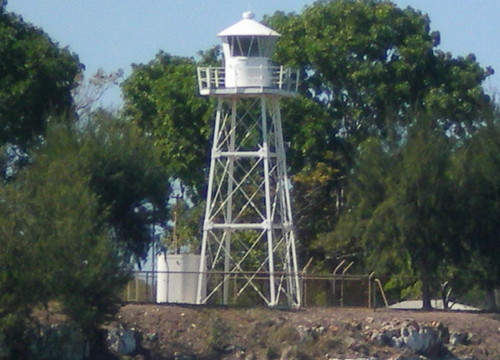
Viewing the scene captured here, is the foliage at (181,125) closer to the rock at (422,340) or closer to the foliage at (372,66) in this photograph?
the foliage at (372,66)

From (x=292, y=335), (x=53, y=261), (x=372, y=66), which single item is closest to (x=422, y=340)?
(x=292, y=335)

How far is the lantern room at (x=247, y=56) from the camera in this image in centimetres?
5738

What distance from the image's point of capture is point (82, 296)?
155 feet

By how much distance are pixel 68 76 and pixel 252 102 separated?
7.36 metres

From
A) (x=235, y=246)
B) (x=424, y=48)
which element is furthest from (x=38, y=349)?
(x=424, y=48)

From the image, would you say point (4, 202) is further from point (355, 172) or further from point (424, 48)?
point (424, 48)

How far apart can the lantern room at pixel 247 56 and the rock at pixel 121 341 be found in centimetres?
1219

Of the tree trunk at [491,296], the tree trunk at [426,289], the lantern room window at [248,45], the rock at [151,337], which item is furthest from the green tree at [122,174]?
the tree trunk at [491,296]

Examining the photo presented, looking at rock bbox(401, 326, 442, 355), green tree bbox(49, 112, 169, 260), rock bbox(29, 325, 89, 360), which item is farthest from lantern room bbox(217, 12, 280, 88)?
rock bbox(29, 325, 89, 360)

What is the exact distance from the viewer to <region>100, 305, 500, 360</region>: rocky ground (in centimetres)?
5022

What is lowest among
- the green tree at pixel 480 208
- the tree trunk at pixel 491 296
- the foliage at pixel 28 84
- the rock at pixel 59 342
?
the rock at pixel 59 342

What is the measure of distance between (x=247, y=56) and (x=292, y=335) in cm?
1167

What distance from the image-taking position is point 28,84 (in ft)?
191

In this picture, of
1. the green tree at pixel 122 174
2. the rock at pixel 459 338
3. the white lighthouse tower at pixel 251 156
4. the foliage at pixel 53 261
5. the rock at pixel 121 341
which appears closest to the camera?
the foliage at pixel 53 261
